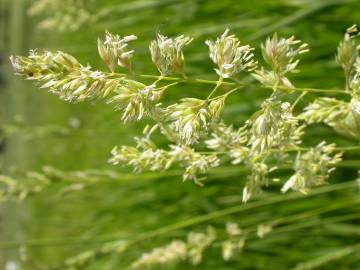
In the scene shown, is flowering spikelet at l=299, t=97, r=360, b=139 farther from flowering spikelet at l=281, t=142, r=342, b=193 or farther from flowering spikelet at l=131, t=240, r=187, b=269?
flowering spikelet at l=131, t=240, r=187, b=269

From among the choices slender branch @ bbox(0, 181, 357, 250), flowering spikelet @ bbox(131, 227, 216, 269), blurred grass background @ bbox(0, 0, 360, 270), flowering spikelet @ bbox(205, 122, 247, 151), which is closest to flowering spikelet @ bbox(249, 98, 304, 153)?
flowering spikelet @ bbox(205, 122, 247, 151)

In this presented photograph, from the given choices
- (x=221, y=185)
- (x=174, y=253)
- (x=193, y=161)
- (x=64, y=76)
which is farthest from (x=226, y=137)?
(x=221, y=185)

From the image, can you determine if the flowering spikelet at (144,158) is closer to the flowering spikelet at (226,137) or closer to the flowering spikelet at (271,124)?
the flowering spikelet at (226,137)

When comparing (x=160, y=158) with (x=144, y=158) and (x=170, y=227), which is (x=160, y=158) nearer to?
(x=144, y=158)

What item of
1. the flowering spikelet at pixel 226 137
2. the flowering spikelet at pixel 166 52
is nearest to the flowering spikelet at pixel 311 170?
the flowering spikelet at pixel 226 137

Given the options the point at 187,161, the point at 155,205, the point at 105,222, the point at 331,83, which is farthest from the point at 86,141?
the point at 187,161

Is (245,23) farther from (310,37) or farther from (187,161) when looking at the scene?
(187,161)
